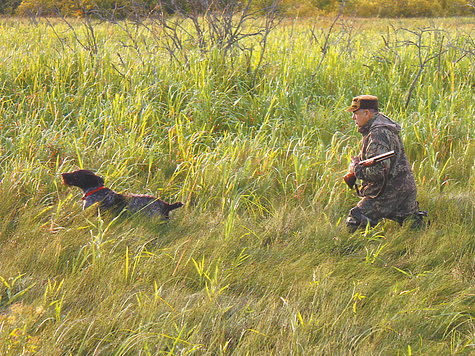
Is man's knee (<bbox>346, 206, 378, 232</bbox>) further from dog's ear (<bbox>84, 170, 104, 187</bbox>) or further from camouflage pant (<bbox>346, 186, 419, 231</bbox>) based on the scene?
dog's ear (<bbox>84, 170, 104, 187</bbox>)

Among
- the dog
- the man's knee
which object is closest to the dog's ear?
the dog

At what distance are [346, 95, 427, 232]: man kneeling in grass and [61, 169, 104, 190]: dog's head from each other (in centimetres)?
218

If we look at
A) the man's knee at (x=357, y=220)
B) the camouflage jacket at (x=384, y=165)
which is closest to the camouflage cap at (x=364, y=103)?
the camouflage jacket at (x=384, y=165)

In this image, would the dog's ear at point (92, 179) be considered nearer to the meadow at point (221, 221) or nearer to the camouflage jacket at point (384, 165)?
the meadow at point (221, 221)

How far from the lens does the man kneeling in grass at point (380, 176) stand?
3.76 metres

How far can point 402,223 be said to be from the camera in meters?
3.93

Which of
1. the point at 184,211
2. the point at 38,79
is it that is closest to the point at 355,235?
the point at 184,211

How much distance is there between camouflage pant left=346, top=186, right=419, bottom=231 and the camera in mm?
3852

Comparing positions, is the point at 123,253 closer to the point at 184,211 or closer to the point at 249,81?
the point at 184,211

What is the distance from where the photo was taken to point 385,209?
3.88 meters

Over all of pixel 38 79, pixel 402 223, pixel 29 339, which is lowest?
pixel 29 339

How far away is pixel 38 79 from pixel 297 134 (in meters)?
3.74

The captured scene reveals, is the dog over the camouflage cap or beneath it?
beneath

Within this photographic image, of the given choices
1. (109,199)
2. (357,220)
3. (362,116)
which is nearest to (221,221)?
(109,199)
